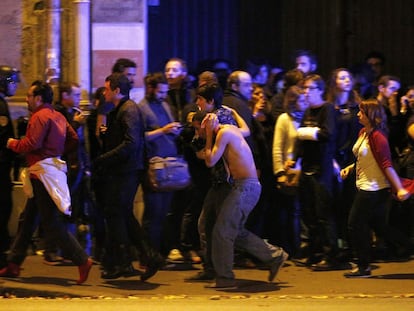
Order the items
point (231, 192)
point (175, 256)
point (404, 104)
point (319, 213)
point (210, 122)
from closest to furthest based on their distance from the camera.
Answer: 1. point (210, 122)
2. point (231, 192)
3. point (319, 213)
4. point (175, 256)
5. point (404, 104)

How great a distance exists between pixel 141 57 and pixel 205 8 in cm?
130

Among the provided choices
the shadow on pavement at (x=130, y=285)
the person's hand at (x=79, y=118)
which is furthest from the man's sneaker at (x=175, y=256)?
the person's hand at (x=79, y=118)

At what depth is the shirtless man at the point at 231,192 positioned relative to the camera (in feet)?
26.8

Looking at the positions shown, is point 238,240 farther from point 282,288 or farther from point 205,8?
point 205,8

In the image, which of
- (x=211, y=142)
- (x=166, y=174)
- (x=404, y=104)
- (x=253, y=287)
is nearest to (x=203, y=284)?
(x=253, y=287)

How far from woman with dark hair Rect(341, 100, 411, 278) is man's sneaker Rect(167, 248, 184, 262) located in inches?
63.9

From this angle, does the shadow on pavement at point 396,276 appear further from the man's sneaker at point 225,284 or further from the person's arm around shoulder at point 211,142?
the person's arm around shoulder at point 211,142

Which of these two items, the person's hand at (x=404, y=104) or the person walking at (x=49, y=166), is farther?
the person's hand at (x=404, y=104)

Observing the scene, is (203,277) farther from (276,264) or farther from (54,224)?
(54,224)

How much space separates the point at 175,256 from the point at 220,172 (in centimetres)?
154

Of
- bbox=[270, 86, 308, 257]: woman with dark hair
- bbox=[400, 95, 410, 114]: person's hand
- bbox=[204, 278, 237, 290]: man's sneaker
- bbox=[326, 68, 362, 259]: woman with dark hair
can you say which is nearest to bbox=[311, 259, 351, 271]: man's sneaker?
bbox=[326, 68, 362, 259]: woman with dark hair

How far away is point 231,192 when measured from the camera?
27.1ft

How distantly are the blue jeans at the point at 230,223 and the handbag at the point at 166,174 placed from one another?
2.61 ft

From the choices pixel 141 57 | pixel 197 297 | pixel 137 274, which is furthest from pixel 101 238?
pixel 141 57
